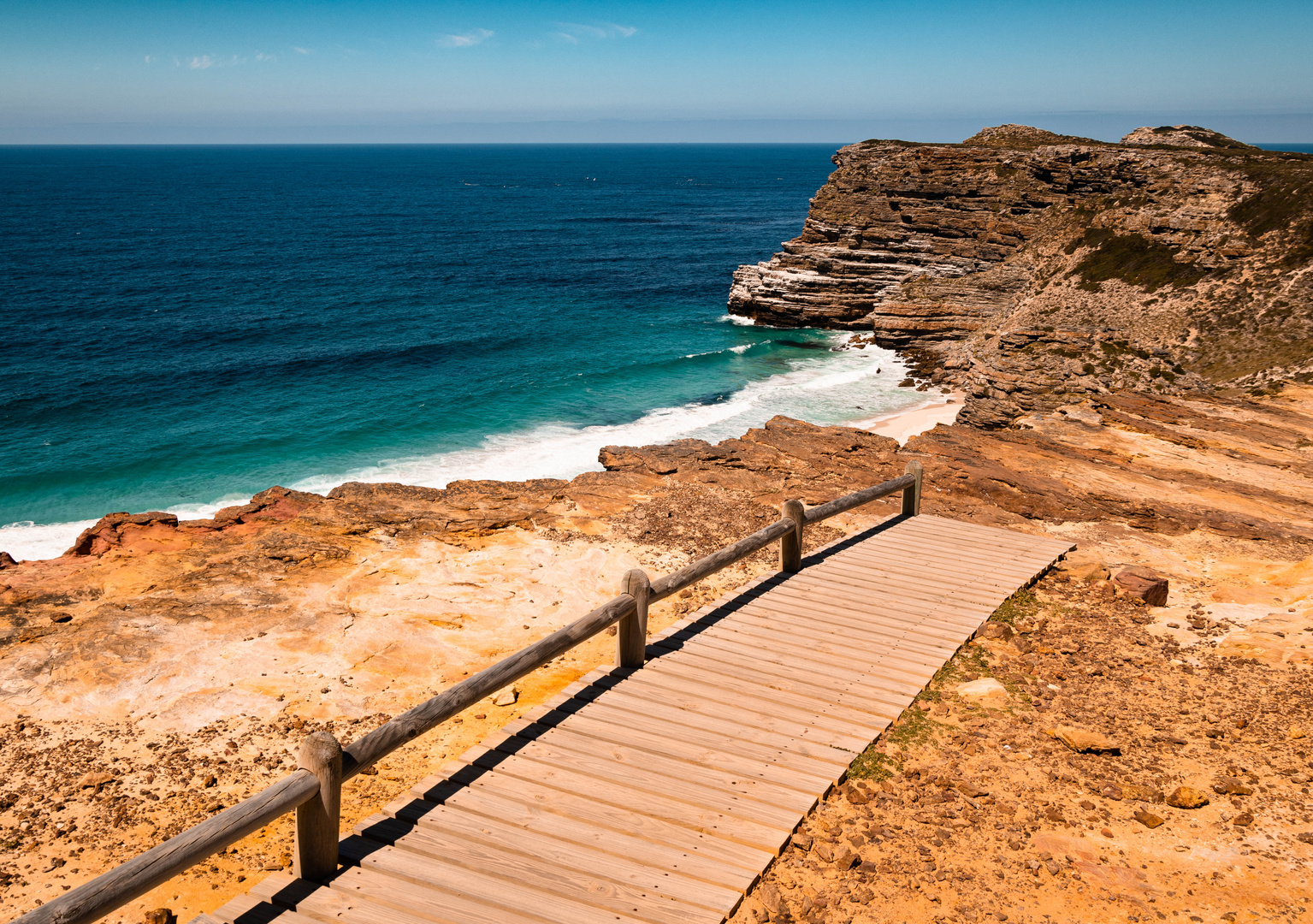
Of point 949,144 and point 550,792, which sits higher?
point 949,144

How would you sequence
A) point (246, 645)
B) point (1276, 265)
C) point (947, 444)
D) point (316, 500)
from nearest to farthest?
point (246, 645)
point (316, 500)
point (947, 444)
point (1276, 265)

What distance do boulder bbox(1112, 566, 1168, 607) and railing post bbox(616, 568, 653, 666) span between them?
23.5ft

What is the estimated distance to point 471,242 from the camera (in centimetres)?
8512

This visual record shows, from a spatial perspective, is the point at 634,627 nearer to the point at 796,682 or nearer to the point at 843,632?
the point at 796,682

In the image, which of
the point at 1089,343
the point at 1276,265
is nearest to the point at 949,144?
the point at 1276,265

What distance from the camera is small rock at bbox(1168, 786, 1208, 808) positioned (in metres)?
6.91

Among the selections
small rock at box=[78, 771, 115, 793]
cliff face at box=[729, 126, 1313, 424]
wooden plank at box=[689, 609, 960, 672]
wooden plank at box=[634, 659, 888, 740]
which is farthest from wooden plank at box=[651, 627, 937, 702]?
cliff face at box=[729, 126, 1313, 424]

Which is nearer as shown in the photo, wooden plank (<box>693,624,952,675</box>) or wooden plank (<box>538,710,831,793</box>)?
wooden plank (<box>538,710,831,793</box>)

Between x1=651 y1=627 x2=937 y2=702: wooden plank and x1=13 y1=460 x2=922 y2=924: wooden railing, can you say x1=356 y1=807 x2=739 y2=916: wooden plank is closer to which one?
x1=13 y1=460 x2=922 y2=924: wooden railing

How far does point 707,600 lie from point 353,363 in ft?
115

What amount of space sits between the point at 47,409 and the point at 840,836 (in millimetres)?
38750

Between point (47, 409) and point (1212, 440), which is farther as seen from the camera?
point (47, 409)

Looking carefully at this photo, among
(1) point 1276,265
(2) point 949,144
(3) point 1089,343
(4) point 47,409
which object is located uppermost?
(2) point 949,144

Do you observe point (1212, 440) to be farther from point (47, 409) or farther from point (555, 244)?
point (555, 244)
